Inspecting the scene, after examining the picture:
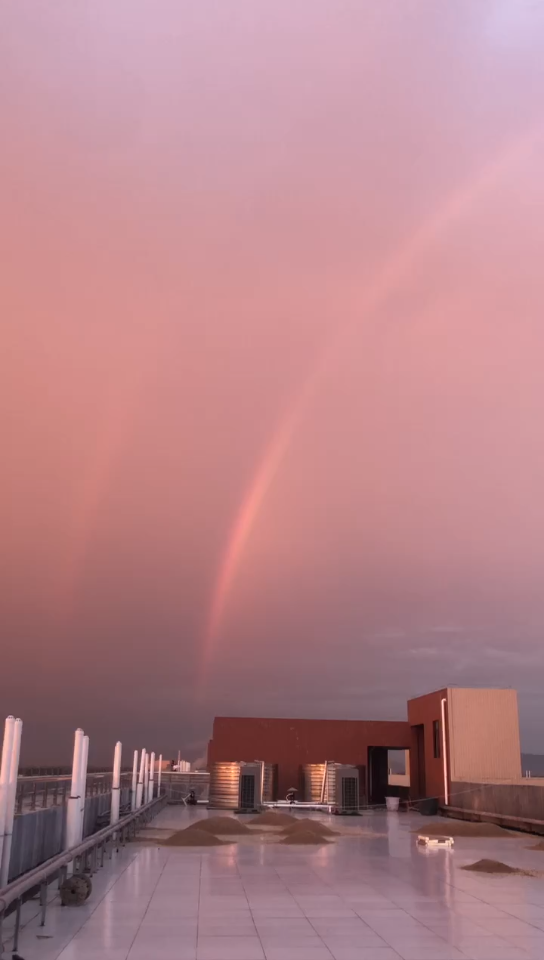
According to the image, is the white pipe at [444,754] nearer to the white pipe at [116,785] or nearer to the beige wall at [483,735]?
the beige wall at [483,735]

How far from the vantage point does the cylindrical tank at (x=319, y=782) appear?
3709cm

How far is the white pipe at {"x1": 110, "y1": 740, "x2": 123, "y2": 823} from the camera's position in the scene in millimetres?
17766

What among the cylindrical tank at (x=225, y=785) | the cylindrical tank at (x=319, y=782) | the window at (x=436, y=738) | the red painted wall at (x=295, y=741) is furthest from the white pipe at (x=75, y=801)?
the red painted wall at (x=295, y=741)

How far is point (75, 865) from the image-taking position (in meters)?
12.2

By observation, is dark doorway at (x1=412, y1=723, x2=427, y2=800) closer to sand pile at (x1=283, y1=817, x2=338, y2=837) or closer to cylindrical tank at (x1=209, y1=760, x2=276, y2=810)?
cylindrical tank at (x1=209, y1=760, x2=276, y2=810)

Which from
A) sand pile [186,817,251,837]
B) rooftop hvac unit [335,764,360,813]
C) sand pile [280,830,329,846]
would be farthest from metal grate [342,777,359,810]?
sand pile [280,830,329,846]

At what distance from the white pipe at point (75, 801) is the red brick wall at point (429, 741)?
25086 mm

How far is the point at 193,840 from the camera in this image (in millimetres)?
18578

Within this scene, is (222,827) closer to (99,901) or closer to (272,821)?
(272,821)

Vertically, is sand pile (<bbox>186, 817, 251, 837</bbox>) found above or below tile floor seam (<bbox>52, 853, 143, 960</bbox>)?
below

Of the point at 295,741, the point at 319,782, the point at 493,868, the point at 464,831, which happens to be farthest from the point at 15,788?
the point at 295,741

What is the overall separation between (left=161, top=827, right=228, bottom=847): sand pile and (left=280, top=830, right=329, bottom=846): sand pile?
66.5 inches

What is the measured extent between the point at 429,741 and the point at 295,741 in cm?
717

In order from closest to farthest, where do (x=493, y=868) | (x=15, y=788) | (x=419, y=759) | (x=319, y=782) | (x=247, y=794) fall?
(x=15, y=788) → (x=493, y=868) → (x=247, y=794) → (x=319, y=782) → (x=419, y=759)
